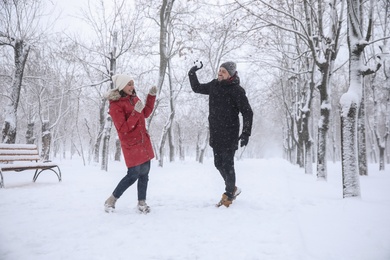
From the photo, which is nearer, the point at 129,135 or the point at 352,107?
the point at 129,135

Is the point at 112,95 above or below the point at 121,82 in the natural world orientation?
below

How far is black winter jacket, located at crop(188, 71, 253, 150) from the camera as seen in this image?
381cm

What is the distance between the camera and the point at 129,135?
3.53m

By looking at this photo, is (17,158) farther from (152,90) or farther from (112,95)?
(152,90)

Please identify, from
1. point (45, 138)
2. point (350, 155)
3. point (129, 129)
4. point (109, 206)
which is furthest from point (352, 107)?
point (45, 138)

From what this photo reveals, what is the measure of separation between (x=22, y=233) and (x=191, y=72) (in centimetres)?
304

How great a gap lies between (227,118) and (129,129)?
4.90ft

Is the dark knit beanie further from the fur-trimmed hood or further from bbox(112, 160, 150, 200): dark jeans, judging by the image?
bbox(112, 160, 150, 200): dark jeans

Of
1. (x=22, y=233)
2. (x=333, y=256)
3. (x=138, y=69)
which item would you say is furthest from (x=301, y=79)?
(x=22, y=233)

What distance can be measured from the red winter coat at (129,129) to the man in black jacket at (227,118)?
1.10 m

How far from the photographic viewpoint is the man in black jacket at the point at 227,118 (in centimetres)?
381

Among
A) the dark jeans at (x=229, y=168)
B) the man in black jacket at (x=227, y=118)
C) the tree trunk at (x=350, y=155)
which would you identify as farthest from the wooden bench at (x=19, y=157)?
the tree trunk at (x=350, y=155)

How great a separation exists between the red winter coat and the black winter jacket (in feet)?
3.61

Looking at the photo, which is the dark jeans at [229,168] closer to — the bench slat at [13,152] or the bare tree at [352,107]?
the bare tree at [352,107]
